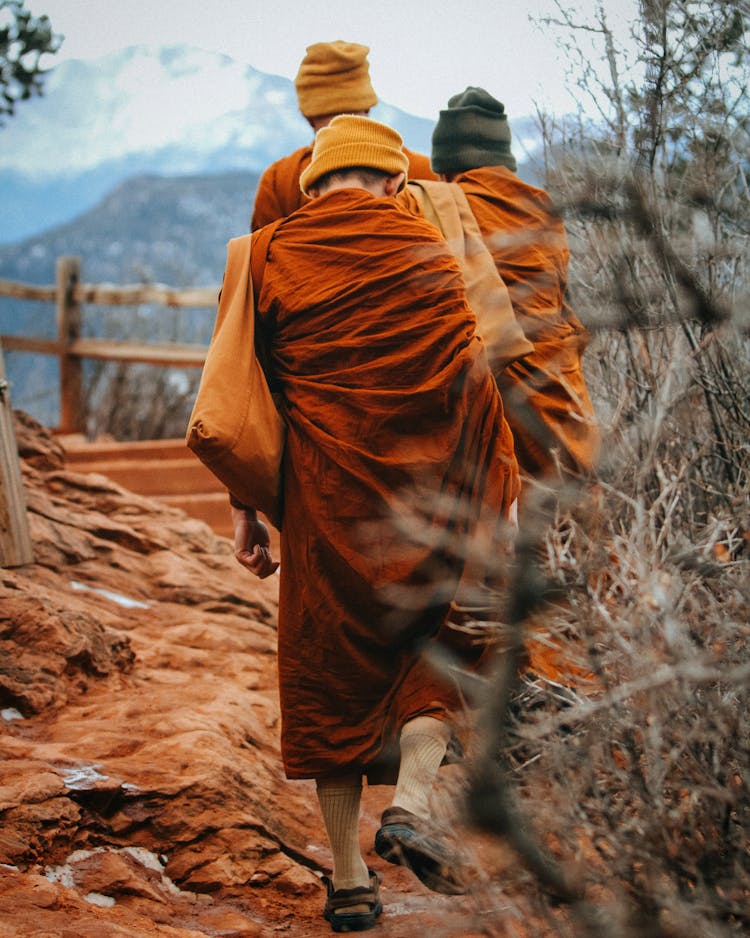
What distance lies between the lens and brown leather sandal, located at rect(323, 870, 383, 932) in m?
2.90

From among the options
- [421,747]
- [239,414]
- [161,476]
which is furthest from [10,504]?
[161,476]

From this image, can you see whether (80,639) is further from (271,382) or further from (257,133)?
(257,133)

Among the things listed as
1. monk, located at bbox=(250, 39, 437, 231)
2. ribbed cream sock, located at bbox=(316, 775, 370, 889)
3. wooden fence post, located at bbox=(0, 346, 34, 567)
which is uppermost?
monk, located at bbox=(250, 39, 437, 231)

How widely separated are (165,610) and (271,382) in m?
2.10

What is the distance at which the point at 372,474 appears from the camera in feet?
9.57

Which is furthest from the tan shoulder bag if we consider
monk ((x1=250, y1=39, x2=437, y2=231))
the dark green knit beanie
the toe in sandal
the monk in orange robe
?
monk ((x1=250, y1=39, x2=437, y2=231))

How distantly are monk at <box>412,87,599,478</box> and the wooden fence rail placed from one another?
19.8 ft

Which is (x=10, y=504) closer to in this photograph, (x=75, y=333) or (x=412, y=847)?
(x=412, y=847)

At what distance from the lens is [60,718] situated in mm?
3607

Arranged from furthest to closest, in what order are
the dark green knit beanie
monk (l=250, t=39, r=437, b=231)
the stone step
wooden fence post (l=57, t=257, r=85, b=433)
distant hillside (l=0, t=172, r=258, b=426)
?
distant hillside (l=0, t=172, r=258, b=426) → wooden fence post (l=57, t=257, r=85, b=433) → the stone step → monk (l=250, t=39, r=437, b=231) → the dark green knit beanie

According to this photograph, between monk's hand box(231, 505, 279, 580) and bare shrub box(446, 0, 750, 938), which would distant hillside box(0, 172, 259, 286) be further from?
bare shrub box(446, 0, 750, 938)

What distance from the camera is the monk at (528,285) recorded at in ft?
11.6

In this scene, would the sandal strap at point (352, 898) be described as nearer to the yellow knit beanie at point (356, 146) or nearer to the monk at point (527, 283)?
the monk at point (527, 283)

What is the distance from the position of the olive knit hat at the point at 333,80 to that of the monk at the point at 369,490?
1.30m
